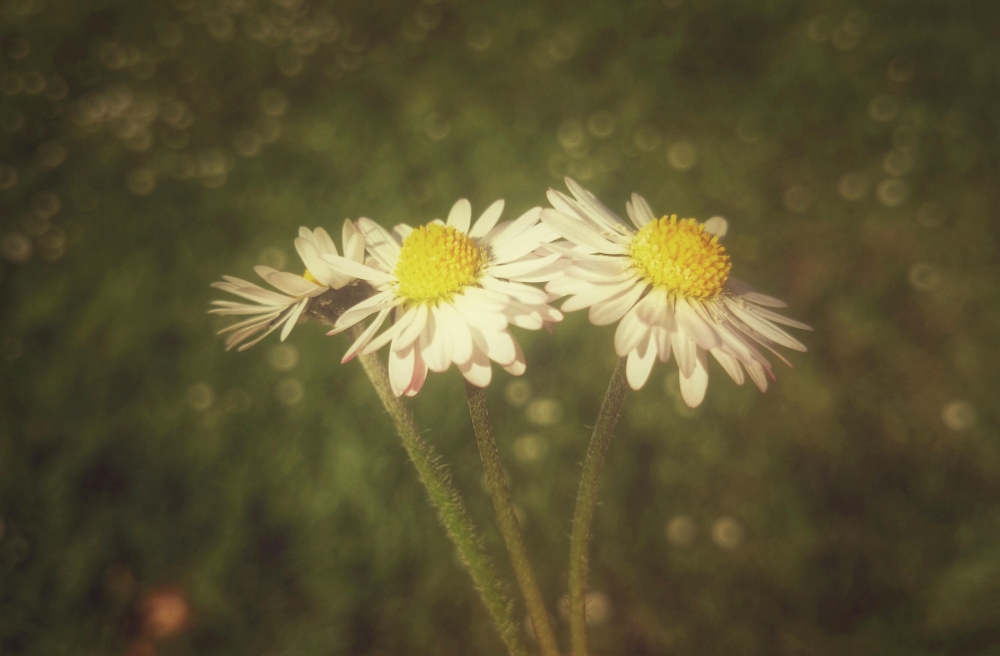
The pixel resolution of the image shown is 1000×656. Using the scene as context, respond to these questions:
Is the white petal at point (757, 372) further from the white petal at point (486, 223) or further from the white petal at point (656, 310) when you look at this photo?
the white petal at point (486, 223)

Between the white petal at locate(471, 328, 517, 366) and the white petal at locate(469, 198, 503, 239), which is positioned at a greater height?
the white petal at locate(469, 198, 503, 239)

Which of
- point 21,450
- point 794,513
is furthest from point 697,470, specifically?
point 21,450

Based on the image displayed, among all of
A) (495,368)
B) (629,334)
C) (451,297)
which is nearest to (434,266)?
(451,297)

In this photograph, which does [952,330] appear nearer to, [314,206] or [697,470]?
[697,470]

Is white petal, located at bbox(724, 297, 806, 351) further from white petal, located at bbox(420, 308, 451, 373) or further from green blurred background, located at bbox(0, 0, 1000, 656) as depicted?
green blurred background, located at bbox(0, 0, 1000, 656)

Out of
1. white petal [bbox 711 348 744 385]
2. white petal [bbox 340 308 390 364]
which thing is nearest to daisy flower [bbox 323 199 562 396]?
white petal [bbox 340 308 390 364]

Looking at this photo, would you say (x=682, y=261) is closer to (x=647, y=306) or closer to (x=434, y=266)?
(x=647, y=306)
